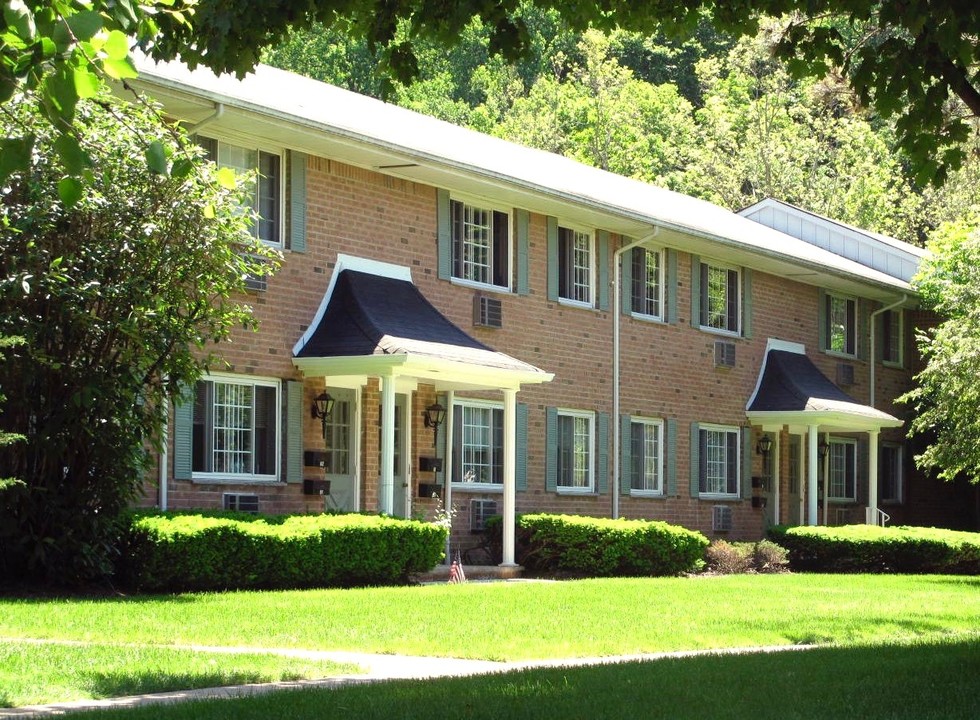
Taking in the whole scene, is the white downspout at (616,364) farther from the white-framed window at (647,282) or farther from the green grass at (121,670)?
the green grass at (121,670)

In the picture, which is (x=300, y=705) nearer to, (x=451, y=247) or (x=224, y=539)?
(x=224, y=539)

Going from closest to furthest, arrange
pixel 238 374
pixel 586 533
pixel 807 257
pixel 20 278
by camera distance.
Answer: pixel 20 278, pixel 238 374, pixel 586 533, pixel 807 257

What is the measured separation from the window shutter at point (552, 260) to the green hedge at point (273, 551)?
6.36m

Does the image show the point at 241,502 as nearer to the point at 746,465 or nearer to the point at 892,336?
the point at 746,465

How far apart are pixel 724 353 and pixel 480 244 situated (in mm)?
6757

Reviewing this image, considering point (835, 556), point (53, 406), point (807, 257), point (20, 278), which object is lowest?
point (835, 556)

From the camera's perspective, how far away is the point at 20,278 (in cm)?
1411

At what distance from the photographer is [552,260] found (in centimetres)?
2350

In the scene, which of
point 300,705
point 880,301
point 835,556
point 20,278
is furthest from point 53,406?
point 880,301

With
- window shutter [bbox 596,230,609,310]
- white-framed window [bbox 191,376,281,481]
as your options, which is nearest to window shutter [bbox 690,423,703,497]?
window shutter [bbox 596,230,609,310]

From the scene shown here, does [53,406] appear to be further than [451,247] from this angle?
No

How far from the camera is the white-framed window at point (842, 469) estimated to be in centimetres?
3092

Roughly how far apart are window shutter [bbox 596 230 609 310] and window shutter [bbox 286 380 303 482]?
690 centimetres

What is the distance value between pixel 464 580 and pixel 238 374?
12.9 ft
